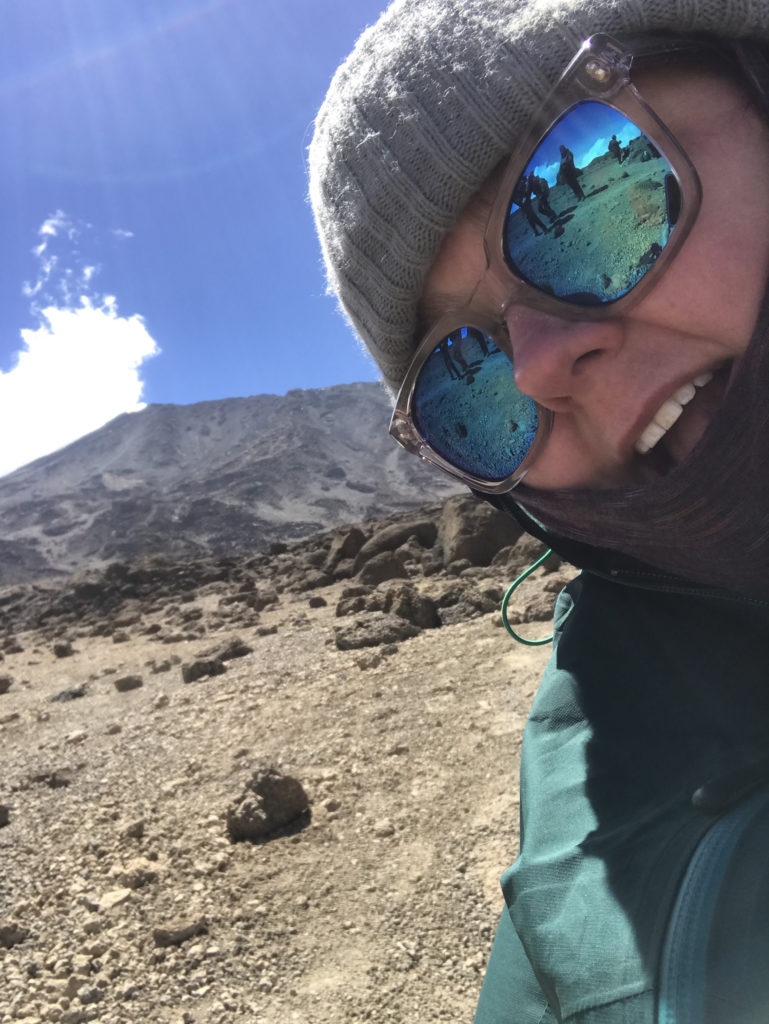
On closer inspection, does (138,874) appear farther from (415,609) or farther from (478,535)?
(478,535)

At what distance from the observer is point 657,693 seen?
1.03 m

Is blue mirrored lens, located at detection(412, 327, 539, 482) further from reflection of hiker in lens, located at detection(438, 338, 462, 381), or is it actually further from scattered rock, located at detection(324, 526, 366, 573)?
scattered rock, located at detection(324, 526, 366, 573)

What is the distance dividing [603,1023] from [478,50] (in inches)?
47.6

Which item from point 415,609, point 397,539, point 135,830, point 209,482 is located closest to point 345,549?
point 397,539

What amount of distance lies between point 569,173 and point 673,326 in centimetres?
26

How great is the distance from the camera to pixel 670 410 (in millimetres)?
961

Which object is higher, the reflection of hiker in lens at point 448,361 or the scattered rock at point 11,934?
the reflection of hiker in lens at point 448,361

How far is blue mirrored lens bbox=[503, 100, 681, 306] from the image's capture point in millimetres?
938

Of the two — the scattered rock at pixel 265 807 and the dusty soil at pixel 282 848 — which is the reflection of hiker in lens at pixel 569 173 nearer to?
the dusty soil at pixel 282 848

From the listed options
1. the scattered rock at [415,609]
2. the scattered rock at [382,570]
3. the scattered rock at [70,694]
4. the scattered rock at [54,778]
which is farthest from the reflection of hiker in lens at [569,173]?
the scattered rock at [382,570]

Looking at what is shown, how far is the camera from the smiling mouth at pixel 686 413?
948 mm

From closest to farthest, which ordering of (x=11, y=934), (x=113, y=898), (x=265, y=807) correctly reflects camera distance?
(x=11, y=934) → (x=113, y=898) → (x=265, y=807)

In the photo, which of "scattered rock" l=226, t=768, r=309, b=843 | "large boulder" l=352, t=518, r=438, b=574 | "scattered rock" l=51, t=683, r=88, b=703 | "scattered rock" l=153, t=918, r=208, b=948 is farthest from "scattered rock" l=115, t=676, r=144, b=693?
"large boulder" l=352, t=518, r=438, b=574

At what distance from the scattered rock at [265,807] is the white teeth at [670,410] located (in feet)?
8.93
